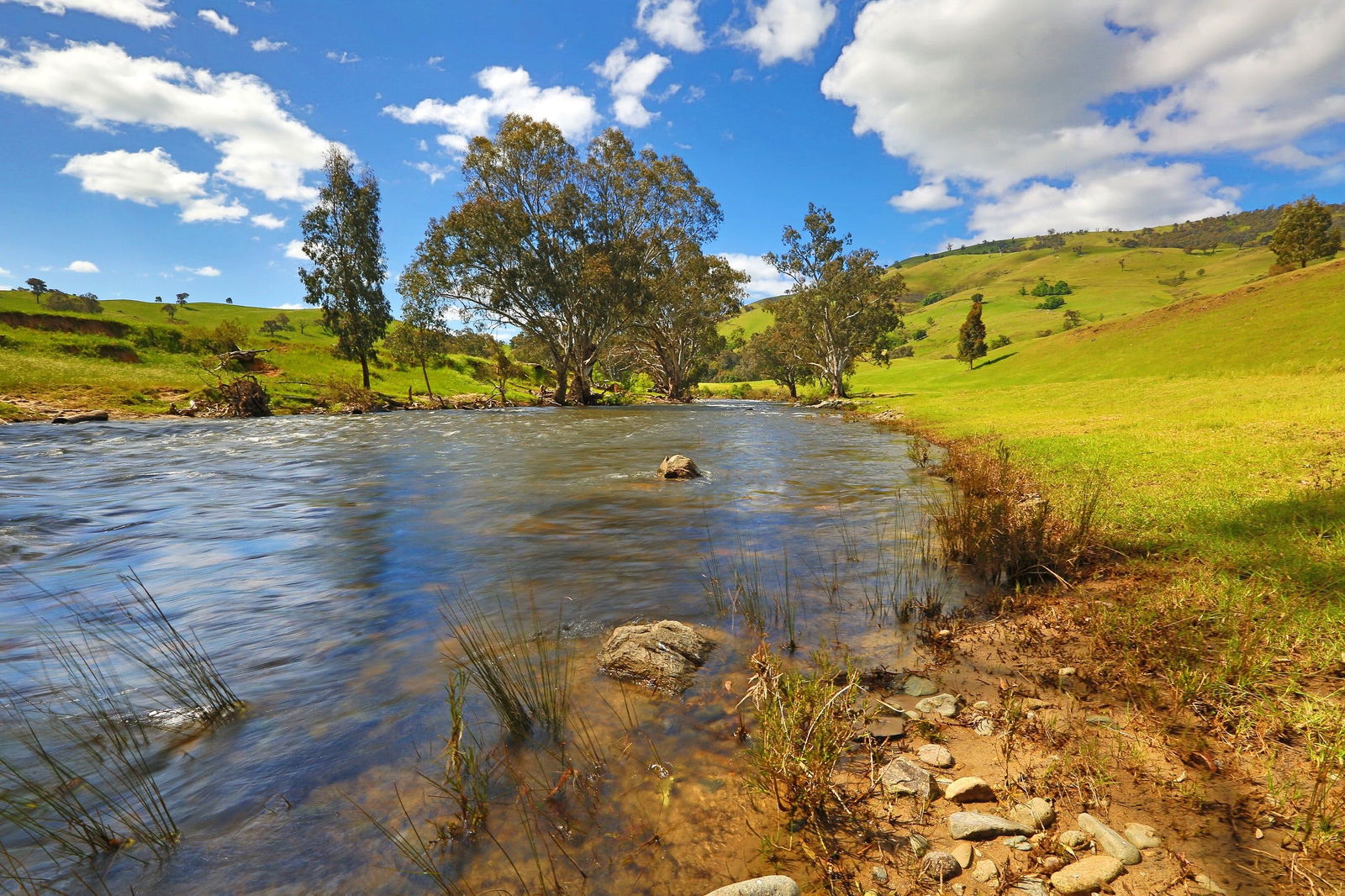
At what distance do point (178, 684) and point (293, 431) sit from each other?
85.9 feet

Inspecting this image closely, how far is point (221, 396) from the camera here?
110 feet

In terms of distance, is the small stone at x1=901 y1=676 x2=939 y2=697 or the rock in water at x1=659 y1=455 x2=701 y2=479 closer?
the small stone at x1=901 y1=676 x2=939 y2=697

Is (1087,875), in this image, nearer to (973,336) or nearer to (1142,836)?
(1142,836)

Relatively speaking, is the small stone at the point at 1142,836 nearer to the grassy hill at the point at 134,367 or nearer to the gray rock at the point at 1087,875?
the gray rock at the point at 1087,875

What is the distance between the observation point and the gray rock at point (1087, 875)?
98.0 inches

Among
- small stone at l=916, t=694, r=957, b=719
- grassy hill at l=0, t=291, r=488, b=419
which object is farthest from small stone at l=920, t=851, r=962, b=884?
grassy hill at l=0, t=291, r=488, b=419

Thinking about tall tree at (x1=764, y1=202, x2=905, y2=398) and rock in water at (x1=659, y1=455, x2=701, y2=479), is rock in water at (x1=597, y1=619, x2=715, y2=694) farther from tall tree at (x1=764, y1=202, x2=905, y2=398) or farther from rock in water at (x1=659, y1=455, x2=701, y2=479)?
tall tree at (x1=764, y1=202, x2=905, y2=398)

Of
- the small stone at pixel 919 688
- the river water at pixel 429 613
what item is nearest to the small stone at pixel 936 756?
the small stone at pixel 919 688

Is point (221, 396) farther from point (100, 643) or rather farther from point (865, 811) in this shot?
point (865, 811)

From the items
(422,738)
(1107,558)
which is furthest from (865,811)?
(1107,558)

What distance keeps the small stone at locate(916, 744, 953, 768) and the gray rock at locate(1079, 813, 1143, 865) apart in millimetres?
758

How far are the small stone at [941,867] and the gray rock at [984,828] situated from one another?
0.77 ft

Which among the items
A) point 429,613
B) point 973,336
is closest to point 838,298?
point 973,336

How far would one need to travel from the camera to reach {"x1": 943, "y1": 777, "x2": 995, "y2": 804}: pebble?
3184mm
